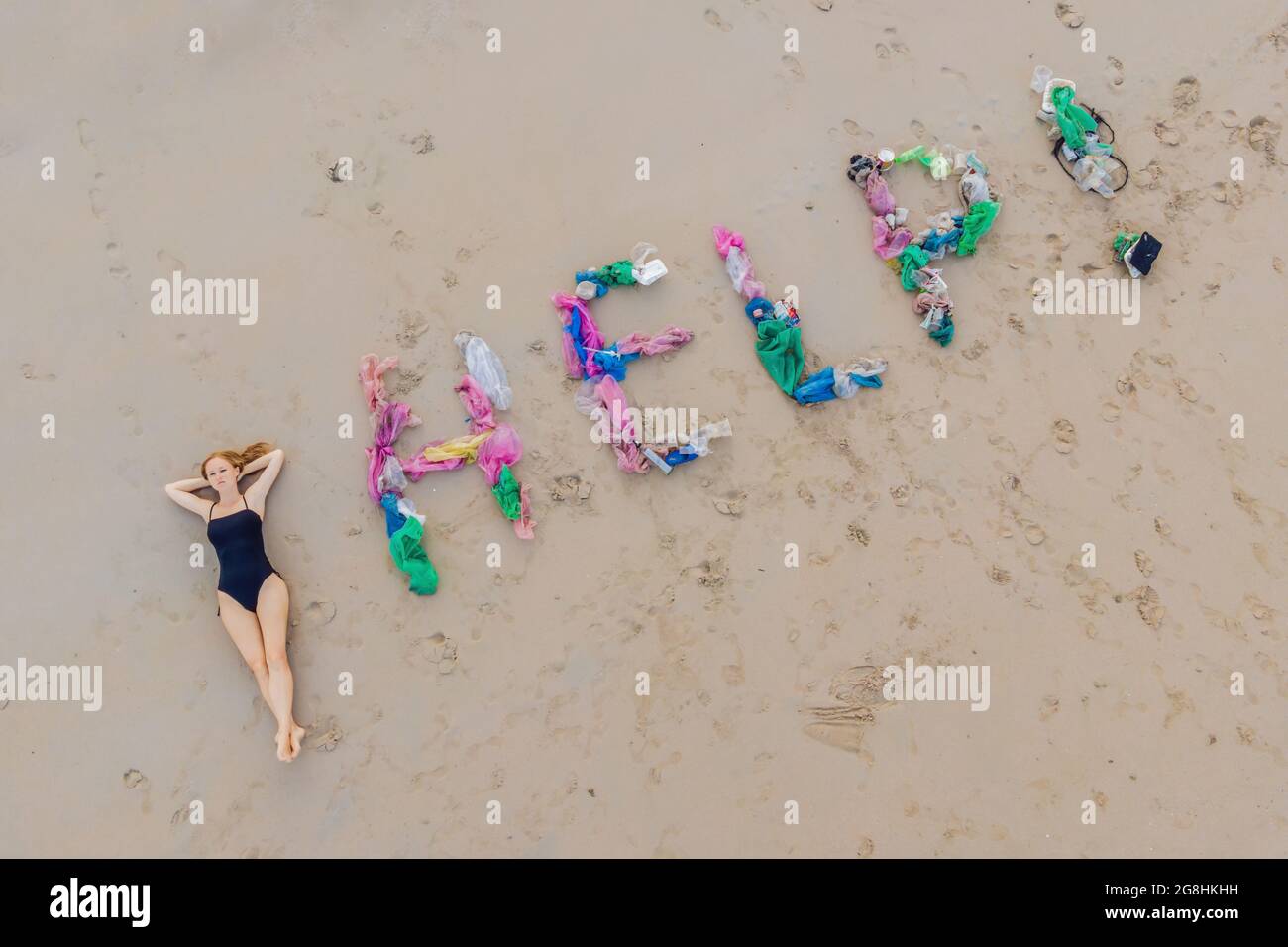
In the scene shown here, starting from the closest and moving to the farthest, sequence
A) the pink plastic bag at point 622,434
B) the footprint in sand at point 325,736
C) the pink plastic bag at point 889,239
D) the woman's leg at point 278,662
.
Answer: the woman's leg at point 278,662, the footprint in sand at point 325,736, the pink plastic bag at point 622,434, the pink plastic bag at point 889,239

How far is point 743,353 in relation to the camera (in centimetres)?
692

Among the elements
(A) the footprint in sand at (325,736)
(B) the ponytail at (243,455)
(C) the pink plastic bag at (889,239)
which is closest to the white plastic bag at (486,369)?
(B) the ponytail at (243,455)

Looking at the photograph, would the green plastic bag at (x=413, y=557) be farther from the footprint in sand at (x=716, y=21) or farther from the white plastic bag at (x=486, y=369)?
the footprint in sand at (x=716, y=21)

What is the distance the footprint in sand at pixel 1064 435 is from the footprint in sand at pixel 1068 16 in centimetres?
289

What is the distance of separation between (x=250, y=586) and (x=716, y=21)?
506 cm

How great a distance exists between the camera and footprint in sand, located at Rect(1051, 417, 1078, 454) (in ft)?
22.7

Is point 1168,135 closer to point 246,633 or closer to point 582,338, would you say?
point 582,338

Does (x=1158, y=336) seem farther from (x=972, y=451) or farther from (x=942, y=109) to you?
(x=942, y=109)

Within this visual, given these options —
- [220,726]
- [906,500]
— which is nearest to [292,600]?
[220,726]

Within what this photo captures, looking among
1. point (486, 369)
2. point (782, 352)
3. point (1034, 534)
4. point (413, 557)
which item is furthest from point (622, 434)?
point (1034, 534)

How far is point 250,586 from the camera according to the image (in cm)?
648

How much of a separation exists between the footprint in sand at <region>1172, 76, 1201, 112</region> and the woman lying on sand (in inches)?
274

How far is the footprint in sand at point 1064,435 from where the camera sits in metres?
6.91

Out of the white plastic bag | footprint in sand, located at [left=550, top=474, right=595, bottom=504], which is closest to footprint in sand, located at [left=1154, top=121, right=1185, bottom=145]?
footprint in sand, located at [left=550, top=474, right=595, bottom=504]
